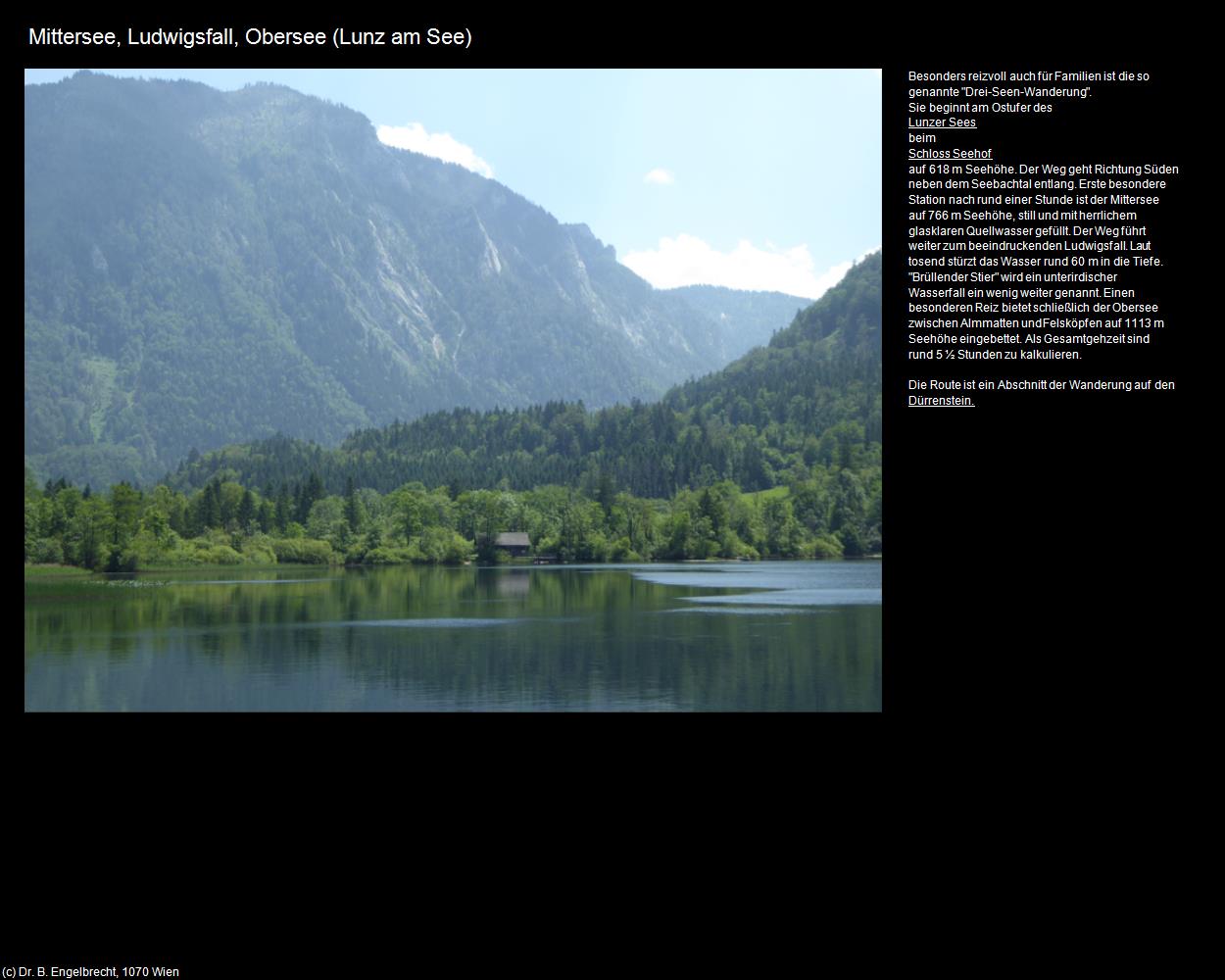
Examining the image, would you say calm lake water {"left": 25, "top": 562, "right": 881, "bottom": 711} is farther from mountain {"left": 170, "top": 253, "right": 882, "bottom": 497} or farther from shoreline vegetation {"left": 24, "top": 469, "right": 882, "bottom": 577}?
mountain {"left": 170, "top": 253, "right": 882, "bottom": 497}

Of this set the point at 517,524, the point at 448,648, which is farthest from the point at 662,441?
the point at 448,648

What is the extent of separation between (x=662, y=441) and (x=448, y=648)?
405ft

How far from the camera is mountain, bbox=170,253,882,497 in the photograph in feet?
471

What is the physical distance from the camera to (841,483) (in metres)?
112

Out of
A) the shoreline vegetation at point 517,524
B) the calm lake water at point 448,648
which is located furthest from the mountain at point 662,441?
the calm lake water at point 448,648

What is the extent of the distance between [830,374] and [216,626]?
5279 inches

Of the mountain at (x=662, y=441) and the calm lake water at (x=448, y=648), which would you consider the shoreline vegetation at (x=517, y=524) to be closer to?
the mountain at (x=662, y=441)

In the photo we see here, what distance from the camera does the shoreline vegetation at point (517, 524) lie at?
95188 millimetres

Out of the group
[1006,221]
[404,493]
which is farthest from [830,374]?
[1006,221]

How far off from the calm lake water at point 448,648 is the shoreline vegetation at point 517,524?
31.1 m

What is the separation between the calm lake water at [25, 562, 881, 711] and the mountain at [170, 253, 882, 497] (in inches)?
2495

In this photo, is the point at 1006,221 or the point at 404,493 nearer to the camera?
the point at 1006,221
